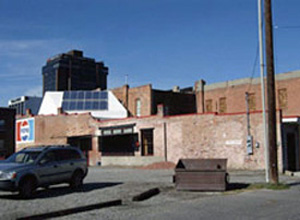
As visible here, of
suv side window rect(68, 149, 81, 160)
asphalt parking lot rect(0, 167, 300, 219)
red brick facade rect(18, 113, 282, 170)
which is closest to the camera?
asphalt parking lot rect(0, 167, 300, 219)

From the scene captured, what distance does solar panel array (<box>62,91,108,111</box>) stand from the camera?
54531mm

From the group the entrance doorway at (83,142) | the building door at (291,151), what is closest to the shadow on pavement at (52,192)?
the building door at (291,151)

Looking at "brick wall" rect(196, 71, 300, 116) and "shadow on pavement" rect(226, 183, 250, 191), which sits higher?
"brick wall" rect(196, 71, 300, 116)

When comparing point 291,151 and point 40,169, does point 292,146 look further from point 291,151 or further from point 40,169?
point 40,169

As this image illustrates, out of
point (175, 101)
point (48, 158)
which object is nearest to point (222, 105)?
point (175, 101)

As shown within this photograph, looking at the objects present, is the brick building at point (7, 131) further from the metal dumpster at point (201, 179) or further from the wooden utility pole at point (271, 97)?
the wooden utility pole at point (271, 97)

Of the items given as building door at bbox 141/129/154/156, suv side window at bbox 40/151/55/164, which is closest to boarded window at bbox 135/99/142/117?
building door at bbox 141/129/154/156

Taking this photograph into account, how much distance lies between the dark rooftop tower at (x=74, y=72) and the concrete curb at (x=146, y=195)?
497 ft

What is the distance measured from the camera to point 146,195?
15586 millimetres

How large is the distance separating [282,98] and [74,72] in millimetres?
131017

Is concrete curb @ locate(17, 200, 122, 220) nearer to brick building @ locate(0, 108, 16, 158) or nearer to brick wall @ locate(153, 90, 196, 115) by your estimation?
brick wall @ locate(153, 90, 196, 115)

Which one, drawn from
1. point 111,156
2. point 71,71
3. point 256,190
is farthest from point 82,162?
point 71,71

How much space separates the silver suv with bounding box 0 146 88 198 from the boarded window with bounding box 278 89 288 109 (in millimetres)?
33565

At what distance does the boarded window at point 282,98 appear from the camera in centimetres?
4663
